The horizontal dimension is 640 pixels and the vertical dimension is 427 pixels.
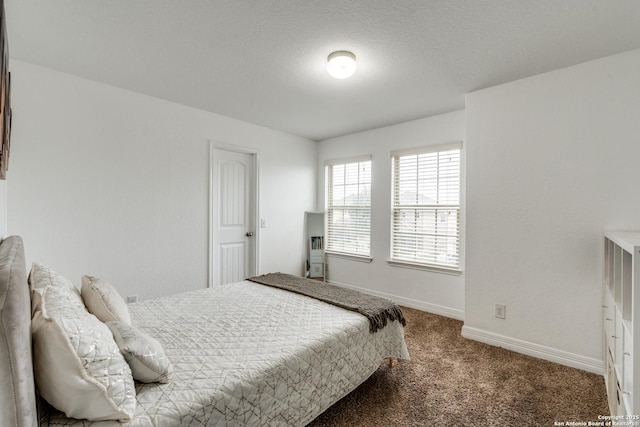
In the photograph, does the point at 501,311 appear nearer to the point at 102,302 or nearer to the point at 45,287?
the point at 102,302

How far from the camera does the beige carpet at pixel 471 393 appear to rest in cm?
177

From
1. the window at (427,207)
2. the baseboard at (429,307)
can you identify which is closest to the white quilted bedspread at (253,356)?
the baseboard at (429,307)

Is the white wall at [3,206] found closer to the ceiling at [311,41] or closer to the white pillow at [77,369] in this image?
the ceiling at [311,41]

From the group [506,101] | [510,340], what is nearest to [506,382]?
[510,340]

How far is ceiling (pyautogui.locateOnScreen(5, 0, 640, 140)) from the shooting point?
1754 mm

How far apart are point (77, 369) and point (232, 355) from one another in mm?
685

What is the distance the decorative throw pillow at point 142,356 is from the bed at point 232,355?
0.04m

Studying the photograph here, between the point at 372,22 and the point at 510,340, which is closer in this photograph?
the point at 372,22

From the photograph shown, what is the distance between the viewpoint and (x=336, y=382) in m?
1.70

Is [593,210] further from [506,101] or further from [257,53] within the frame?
[257,53]

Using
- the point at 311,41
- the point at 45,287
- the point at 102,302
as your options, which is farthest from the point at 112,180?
the point at 311,41

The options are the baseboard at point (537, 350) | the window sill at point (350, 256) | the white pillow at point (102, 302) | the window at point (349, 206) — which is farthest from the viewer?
the window at point (349, 206)

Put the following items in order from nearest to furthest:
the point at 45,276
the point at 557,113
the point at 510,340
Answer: the point at 45,276
the point at 557,113
the point at 510,340

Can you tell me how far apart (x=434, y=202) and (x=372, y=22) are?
2363mm
